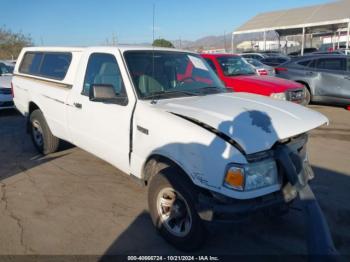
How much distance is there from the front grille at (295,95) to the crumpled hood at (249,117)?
14.6ft

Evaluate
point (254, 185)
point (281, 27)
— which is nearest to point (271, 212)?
point (254, 185)

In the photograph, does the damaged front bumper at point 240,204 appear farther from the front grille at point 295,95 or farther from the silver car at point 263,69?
the silver car at point 263,69

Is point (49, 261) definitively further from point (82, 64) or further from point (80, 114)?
point (82, 64)

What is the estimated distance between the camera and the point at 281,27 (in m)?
31.8

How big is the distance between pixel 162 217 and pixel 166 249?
0.32m

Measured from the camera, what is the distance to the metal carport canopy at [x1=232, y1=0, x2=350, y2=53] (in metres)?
28.2

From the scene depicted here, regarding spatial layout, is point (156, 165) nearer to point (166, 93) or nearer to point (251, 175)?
point (166, 93)

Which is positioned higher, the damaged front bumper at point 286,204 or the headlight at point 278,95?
the headlight at point 278,95

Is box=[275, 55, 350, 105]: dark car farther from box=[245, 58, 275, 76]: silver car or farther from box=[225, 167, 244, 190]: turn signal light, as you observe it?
box=[225, 167, 244, 190]: turn signal light

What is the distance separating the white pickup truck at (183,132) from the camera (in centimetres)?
295

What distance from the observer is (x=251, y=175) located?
2924 millimetres

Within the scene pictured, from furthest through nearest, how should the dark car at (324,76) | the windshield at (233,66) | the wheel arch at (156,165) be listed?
the dark car at (324,76) < the windshield at (233,66) < the wheel arch at (156,165)

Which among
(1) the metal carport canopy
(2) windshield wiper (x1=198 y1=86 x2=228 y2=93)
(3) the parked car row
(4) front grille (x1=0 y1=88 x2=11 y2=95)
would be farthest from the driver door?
(1) the metal carport canopy

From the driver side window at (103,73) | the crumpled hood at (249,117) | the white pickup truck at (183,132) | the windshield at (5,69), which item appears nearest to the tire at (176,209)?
the white pickup truck at (183,132)
